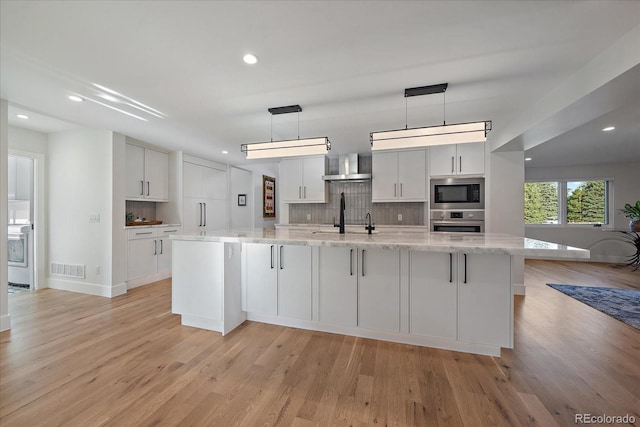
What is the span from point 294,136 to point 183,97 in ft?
5.54

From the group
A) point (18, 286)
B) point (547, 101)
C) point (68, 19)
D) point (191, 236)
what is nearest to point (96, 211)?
point (18, 286)

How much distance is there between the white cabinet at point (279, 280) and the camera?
263 centimetres

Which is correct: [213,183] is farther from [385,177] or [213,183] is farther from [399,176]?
[399,176]

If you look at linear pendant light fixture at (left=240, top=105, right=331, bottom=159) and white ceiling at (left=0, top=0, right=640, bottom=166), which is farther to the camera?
linear pendant light fixture at (left=240, top=105, right=331, bottom=159)

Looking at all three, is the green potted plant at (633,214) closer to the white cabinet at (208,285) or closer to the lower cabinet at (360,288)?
the lower cabinet at (360,288)

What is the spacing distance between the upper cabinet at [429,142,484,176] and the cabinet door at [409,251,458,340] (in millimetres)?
2515

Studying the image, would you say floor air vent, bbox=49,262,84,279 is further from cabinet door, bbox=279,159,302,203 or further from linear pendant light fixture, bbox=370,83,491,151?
linear pendant light fixture, bbox=370,83,491,151

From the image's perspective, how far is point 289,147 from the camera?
Result: 275 cm

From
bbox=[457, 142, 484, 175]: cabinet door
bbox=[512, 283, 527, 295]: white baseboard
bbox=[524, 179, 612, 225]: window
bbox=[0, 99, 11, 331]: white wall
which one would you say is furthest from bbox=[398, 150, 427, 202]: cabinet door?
bbox=[0, 99, 11, 331]: white wall

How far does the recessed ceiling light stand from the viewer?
1964mm

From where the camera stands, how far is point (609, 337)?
8.32 ft

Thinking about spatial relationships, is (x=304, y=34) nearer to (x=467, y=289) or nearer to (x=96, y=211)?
(x=467, y=289)

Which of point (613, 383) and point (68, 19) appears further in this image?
point (613, 383)

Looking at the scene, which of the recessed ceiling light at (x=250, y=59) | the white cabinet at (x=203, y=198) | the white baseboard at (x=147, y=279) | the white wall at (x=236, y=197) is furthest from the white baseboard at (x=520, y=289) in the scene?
the white baseboard at (x=147, y=279)
